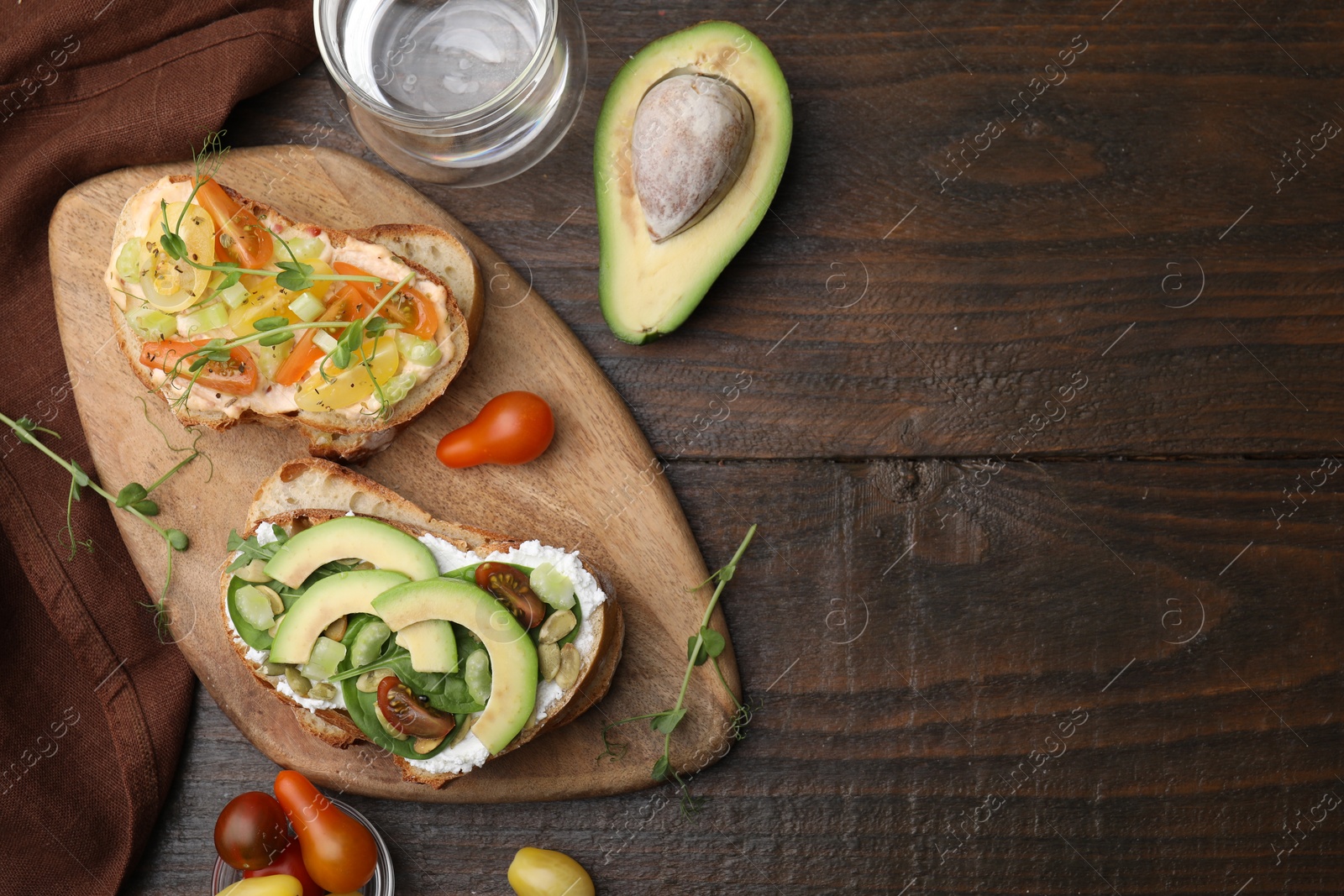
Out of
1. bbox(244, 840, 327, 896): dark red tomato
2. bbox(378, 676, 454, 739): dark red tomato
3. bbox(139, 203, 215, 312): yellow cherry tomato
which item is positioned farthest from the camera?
bbox(244, 840, 327, 896): dark red tomato

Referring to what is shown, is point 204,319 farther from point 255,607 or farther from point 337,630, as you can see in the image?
point 337,630

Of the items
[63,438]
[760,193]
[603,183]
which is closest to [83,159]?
[63,438]

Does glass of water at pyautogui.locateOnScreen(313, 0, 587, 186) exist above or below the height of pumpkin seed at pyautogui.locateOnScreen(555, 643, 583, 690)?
above

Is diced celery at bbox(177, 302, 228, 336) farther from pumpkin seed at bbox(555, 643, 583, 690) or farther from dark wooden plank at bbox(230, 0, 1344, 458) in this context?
Answer: pumpkin seed at bbox(555, 643, 583, 690)

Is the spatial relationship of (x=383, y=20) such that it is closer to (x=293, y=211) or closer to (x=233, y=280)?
(x=293, y=211)

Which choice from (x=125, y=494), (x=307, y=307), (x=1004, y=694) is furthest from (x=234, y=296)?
(x=1004, y=694)

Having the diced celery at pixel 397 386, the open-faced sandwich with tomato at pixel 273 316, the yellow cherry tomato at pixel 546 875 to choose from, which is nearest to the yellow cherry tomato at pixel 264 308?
the open-faced sandwich with tomato at pixel 273 316

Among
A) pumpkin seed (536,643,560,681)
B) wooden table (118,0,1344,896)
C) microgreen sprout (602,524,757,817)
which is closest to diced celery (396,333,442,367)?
wooden table (118,0,1344,896)

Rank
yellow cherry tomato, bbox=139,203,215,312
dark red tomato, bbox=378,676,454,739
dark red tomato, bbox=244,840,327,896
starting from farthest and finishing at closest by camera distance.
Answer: dark red tomato, bbox=244,840,327,896
yellow cherry tomato, bbox=139,203,215,312
dark red tomato, bbox=378,676,454,739

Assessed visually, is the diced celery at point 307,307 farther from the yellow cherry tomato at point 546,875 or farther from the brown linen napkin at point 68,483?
the yellow cherry tomato at point 546,875
